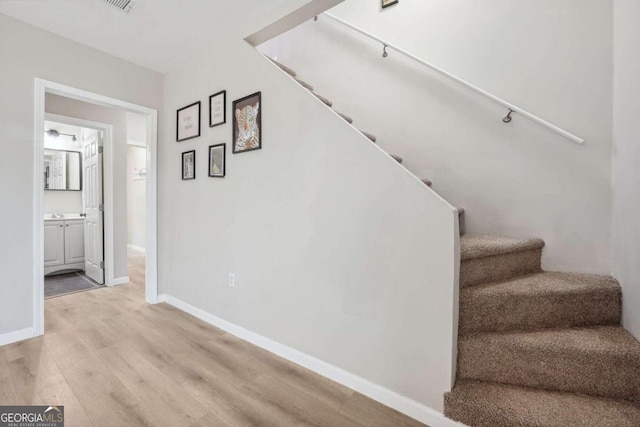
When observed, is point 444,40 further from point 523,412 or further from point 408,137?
point 523,412

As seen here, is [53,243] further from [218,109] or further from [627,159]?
[627,159]

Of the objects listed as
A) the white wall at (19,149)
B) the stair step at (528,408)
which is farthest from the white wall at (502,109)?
the white wall at (19,149)

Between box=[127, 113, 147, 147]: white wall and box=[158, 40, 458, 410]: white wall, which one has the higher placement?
box=[127, 113, 147, 147]: white wall

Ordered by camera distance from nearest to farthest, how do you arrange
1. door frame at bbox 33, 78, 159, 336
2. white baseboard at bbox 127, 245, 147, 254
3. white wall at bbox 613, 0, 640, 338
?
white wall at bbox 613, 0, 640, 338 → door frame at bbox 33, 78, 159, 336 → white baseboard at bbox 127, 245, 147, 254

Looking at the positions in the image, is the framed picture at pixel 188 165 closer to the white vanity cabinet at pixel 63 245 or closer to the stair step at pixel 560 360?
the stair step at pixel 560 360

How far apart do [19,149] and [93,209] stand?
1.75 meters

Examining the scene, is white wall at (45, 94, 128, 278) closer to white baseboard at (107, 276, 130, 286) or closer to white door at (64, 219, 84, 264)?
white baseboard at (107, 276, 130, 286)

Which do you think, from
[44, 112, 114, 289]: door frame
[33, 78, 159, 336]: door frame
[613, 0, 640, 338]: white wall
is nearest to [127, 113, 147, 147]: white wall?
[44, 112, 114, 289]: door frame

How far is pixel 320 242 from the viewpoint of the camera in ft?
5.72

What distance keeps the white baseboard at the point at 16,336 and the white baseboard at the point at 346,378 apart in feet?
4.30

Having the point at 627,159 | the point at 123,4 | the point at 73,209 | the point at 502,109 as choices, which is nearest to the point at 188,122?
the point at 123,4

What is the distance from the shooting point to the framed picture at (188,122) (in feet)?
8.48

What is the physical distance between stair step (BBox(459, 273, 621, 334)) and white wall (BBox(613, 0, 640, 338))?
0.09 meters

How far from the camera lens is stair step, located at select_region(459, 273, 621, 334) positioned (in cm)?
144
